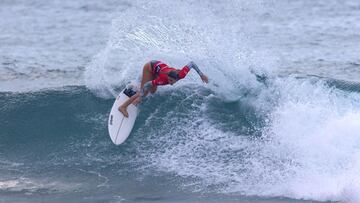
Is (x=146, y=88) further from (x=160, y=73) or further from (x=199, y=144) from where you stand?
(x=199, y=144)

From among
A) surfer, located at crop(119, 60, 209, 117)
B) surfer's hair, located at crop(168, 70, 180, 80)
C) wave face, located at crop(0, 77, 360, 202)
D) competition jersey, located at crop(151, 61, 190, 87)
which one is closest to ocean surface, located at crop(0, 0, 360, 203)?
wave face, located at crop(0, 77, 360, 202)

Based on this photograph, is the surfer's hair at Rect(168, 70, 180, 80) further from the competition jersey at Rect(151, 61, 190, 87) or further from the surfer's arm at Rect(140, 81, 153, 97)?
the surfer's arm at Rect(140, 81, 153, 97)

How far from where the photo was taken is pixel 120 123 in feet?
47.0

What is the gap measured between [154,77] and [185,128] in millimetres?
1292

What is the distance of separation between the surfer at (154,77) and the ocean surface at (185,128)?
→ 85 centimetres

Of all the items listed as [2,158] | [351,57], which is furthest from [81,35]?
[2,158]

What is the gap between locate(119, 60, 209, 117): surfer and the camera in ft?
43.9

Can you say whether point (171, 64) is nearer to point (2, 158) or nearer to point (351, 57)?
point (2, 158)

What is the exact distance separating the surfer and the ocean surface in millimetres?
848

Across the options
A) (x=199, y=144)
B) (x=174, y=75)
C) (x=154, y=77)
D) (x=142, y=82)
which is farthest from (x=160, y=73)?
(x=199, y=144)

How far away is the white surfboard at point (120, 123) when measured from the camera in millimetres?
14266

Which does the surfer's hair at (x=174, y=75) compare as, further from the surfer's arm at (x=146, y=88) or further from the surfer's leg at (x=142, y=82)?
the surfer's leg at (x=142, y=82)

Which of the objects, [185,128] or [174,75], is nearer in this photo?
[174,75]

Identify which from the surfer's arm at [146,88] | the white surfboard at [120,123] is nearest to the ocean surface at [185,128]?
the white surfboard at [120,123]
